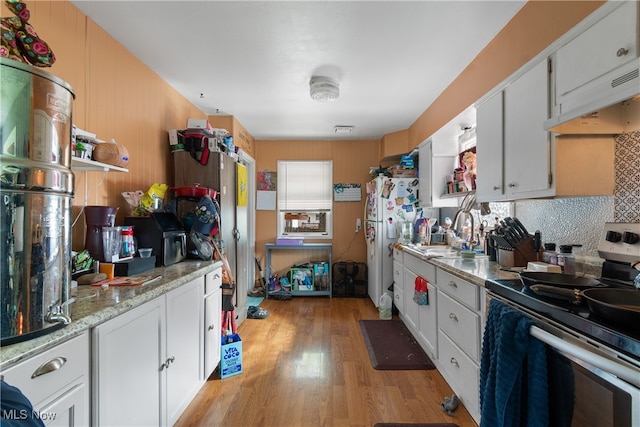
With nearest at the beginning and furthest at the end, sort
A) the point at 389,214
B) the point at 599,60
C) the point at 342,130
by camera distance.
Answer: the point at 599,60 → the point at 389,214 → the point at 342,130

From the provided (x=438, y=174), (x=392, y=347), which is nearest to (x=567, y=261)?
(x=392, y=347)

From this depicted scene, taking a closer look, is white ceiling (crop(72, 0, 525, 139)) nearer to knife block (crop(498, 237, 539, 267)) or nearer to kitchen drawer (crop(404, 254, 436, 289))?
knife block (crop(498, 237, 539, 267))

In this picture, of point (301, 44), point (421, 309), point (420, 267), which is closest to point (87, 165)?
point (301, 44)

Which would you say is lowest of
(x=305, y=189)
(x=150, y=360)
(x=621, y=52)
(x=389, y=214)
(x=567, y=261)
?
(x=150, y=360)

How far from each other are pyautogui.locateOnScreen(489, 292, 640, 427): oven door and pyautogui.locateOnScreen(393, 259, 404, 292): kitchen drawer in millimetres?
2047

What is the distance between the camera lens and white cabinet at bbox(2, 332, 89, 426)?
2.43 feet

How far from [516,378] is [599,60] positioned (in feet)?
4.52

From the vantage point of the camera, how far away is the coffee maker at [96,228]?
1.53 m

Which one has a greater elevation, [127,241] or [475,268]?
[127,241]

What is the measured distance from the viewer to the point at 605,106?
3.48 feet

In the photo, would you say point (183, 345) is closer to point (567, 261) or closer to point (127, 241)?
point (127, 241)

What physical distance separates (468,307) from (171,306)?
1.71 m

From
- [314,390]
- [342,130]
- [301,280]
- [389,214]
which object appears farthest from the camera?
[301,280]

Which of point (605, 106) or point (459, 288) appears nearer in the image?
point (605, 106)
